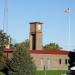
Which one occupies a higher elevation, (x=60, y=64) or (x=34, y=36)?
(x=34, y=36)

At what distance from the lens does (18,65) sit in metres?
50.2

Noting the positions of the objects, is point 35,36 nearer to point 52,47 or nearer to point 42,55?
point 42,55

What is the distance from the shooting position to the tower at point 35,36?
100681 millimetres

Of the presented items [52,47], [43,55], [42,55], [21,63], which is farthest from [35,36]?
[52,47]

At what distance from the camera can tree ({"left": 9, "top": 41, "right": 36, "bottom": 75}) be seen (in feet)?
162

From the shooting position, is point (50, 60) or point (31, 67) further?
point (50, 60)

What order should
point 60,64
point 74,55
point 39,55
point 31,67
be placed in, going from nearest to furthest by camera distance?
point 74,55 < point 31,67 < point 39,55 < point 60,64

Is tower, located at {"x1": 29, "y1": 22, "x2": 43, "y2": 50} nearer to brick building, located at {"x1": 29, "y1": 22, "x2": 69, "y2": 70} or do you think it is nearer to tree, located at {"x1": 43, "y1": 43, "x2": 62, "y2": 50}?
brick building, located at {"x1": 29, "y1": 22, "x2": 69, "y2": 70}

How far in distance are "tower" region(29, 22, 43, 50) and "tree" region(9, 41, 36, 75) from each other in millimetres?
48407

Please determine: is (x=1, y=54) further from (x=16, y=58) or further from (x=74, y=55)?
(x=74, y=55)

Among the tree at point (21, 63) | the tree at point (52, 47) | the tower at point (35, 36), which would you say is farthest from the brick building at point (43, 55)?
the tree at point (52, 47)

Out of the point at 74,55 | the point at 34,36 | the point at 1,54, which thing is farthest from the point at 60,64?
the point at 74,55

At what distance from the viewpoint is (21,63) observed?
166ft

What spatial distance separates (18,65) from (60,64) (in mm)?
43447
